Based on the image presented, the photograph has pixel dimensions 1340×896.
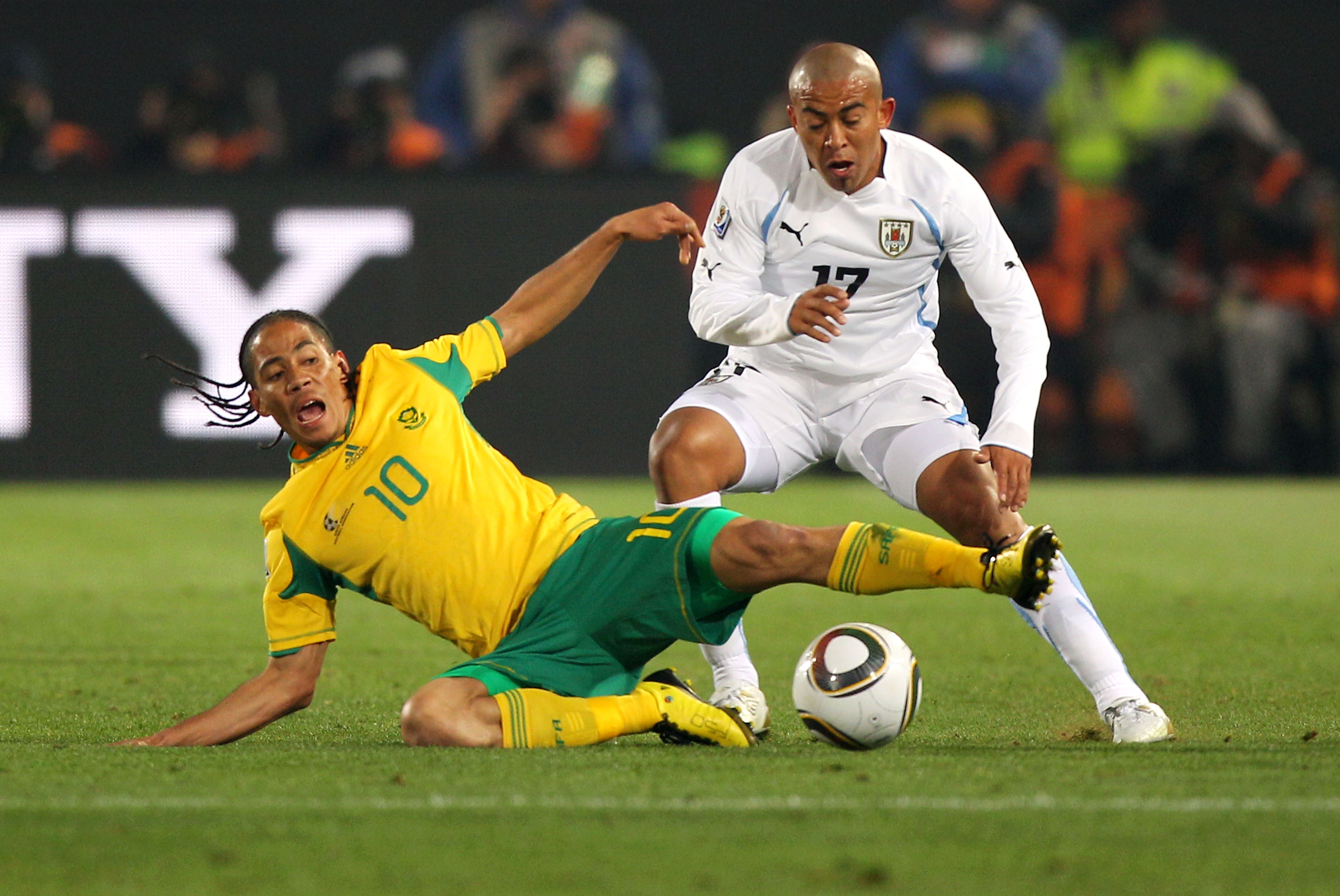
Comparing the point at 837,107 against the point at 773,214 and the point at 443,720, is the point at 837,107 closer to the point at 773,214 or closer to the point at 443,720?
the point at 773,214

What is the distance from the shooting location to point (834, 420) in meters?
5.72

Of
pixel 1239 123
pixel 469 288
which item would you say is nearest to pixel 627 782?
pixel 469 288

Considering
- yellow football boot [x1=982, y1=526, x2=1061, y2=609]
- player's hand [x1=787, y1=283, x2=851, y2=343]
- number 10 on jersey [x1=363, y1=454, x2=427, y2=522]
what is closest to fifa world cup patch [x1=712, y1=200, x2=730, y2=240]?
player's hand [x1=787, y1=283, x2=851, y2=343]

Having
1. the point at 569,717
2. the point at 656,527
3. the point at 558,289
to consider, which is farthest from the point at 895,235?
the point at 569,717

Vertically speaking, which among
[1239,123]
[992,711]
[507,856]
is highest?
[1239,123]

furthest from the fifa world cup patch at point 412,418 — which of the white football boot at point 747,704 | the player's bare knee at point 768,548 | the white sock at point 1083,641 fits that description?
the white sock at point 1083,641

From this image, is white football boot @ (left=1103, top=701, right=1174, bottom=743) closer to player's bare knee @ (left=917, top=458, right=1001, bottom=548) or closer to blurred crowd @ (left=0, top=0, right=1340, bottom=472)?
player's bare knee @ (left=917, top=458, right=1001, bottom=548)

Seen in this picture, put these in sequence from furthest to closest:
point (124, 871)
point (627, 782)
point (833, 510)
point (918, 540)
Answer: point (833, 510) < point (918, 540) < point (627, 782) < point (124, 871)

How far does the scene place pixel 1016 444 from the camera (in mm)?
5094

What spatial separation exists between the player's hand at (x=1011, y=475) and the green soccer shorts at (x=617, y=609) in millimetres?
793

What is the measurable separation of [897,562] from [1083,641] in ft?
3.01

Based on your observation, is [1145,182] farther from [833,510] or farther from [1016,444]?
[1016,444]

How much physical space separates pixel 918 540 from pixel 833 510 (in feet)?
23.4

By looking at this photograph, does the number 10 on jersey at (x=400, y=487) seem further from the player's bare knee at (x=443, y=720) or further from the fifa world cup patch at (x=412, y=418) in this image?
the player's bare knee at (x=443, y=720)
